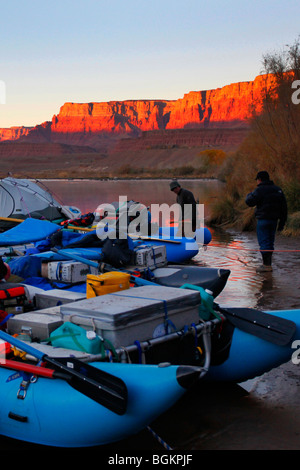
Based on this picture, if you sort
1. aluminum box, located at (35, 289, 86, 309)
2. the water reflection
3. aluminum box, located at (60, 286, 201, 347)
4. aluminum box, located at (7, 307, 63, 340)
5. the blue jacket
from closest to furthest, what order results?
1. aluminum box, located at (60, 286, 201, 347)
2. aluminum box, located at (7, 307, 63, 340)
3. aluminum box, located at (35, 289, 86, 309)
4. the water reflection
5. the blue jacket

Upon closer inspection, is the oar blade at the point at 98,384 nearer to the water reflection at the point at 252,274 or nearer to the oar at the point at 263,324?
the oar at the point at 263,324

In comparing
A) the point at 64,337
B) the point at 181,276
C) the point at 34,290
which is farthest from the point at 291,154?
the point at 64,337

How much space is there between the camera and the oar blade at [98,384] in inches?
165

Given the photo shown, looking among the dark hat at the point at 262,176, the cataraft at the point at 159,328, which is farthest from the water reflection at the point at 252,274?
the cataraft at the point at 159,328

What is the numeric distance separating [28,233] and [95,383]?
23.5 ft

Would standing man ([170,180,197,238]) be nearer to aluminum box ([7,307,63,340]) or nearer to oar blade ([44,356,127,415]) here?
aluminum box ([7,307,63,340])

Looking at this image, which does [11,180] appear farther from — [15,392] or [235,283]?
[15,392]

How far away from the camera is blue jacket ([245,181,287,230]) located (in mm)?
10734

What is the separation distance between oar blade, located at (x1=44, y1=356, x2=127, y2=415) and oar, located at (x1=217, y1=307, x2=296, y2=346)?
1.88m

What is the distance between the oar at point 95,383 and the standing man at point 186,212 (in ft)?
30.2

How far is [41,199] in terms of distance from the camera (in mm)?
17016

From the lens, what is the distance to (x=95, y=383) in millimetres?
4238

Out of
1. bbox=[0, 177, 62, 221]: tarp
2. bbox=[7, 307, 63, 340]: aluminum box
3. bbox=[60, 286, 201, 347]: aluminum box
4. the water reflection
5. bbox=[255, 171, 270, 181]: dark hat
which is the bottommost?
the water reflection

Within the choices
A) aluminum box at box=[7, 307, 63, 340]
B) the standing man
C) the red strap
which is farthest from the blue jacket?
the red strap
